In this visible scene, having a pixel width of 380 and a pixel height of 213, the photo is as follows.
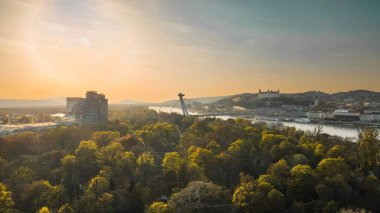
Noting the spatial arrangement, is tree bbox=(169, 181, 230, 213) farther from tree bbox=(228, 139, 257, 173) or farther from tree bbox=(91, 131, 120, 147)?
tree bbox=(91, 131, 120, 147)

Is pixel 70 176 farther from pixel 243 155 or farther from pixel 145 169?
pixel 243 155

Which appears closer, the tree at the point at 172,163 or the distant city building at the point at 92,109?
the tree at the point at 172,163

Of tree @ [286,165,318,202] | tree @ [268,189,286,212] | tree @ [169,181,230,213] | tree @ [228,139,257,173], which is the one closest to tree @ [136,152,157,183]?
tree @ [169,181,230,213]

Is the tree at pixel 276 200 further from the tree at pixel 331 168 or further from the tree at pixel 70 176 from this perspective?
the tree at pixel 70 176

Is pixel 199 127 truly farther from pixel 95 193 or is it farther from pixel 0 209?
pixel 0 209

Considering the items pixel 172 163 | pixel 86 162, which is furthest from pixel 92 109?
pixel 172 163

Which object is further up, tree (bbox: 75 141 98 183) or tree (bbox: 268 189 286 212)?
tree (bbox: 75 141 98 183)

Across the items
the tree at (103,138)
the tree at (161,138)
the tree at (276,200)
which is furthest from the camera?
the tree at (161,138)

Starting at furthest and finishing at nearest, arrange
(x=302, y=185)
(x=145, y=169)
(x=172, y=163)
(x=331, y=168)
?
1. (x=172, y=163)
2. (x=145, y=169)
3. (x=331, y=168)
4. (x=302, y=185)

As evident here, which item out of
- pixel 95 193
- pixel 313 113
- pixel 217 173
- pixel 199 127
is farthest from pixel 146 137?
pixel 313 113

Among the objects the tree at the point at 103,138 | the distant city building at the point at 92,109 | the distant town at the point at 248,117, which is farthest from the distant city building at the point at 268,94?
the tree at the point at 103,138

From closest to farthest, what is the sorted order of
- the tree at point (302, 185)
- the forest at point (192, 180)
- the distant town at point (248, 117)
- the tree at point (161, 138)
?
the forest at point (192, 180) < the tree at point (302, 185) < the tree at point (161, 138) < the distant town at point (248, 117)
